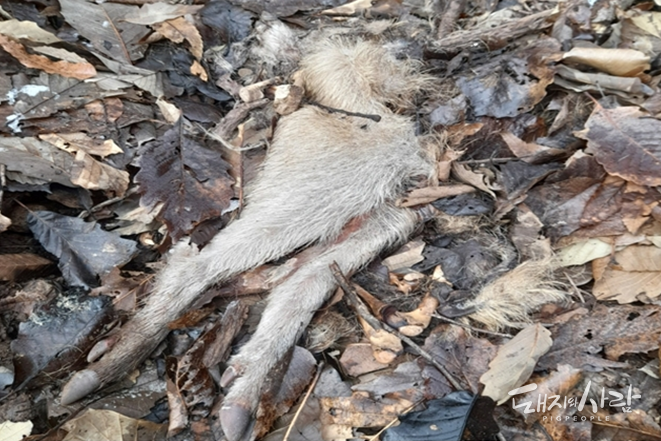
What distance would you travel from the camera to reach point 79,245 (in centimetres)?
256

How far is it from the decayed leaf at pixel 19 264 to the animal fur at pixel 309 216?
54 centimetres

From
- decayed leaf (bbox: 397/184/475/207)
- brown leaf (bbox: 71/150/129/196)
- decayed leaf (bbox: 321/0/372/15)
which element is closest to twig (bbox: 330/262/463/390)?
decayed leaf (bbox: 397/184/475/207)

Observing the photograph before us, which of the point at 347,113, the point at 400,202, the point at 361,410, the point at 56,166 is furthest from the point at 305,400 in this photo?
the point at 56,166

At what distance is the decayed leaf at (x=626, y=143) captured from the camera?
7.79 ft

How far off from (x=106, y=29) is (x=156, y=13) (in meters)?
0.32

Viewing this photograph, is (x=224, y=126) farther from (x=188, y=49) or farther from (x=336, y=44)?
(x=336, y=44)

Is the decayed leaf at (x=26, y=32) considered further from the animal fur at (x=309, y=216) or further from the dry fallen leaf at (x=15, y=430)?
the dry fallen leaf at (x=15, y=430)

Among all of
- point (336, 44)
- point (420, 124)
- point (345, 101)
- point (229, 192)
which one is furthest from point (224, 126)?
point (420, 124)

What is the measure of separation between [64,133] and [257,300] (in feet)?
4.54

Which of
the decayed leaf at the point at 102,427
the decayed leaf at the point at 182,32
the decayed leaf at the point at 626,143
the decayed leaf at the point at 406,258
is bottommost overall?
the decayed leaf at the point at 102,427

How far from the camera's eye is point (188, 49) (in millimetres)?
3193

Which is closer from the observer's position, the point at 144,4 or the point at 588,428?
the point at 588,428

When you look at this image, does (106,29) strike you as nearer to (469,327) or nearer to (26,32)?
(26,32)

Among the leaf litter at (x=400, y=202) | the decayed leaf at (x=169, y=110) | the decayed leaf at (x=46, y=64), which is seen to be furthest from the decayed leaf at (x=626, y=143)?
the decayed leaf at (x=46, y=64)
